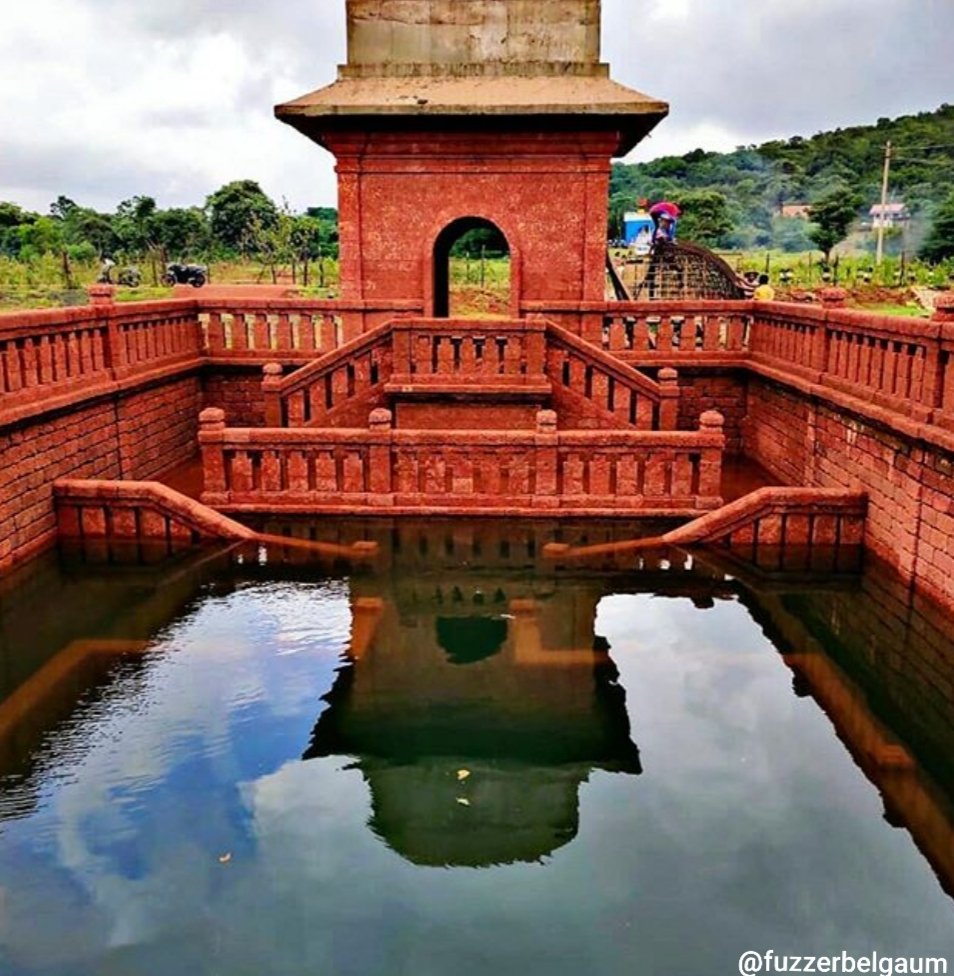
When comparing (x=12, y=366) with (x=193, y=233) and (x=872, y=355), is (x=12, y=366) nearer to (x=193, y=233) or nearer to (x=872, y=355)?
(x=872, y=355)

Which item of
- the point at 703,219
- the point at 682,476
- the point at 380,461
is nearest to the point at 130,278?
the point at 703,219

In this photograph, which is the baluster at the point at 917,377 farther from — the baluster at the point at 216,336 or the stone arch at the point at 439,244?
the baluster at the point at 216,336

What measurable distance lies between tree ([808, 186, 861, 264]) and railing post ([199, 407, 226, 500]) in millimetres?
34838

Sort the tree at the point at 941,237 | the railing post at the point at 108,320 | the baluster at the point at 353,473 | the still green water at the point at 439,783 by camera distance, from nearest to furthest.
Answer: the still green water at the point at 439,783, the baluster at the point at 353,473, the railing post at the point at 108,320, the tree at the point at 941,237

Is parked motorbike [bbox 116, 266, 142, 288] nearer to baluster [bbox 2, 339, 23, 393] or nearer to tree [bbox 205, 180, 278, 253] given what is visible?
tree [bbox 205, 180, 278, 253]

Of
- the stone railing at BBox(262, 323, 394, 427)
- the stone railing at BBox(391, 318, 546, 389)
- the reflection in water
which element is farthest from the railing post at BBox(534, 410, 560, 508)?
the stone railing at BBox(262, 323, 394, 427)

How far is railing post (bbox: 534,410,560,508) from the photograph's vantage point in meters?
9.99

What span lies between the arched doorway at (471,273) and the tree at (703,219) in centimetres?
951

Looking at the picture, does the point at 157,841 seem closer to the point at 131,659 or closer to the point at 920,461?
the point at 131,659

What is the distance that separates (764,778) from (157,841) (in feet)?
11.3

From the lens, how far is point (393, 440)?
10117 millimetres

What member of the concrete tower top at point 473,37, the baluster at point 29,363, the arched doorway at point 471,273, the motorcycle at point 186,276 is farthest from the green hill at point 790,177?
the baluster at point 29,363

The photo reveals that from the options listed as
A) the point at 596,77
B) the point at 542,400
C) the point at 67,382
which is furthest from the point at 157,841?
the point at 596,77

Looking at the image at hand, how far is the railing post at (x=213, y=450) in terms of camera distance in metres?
10.1
